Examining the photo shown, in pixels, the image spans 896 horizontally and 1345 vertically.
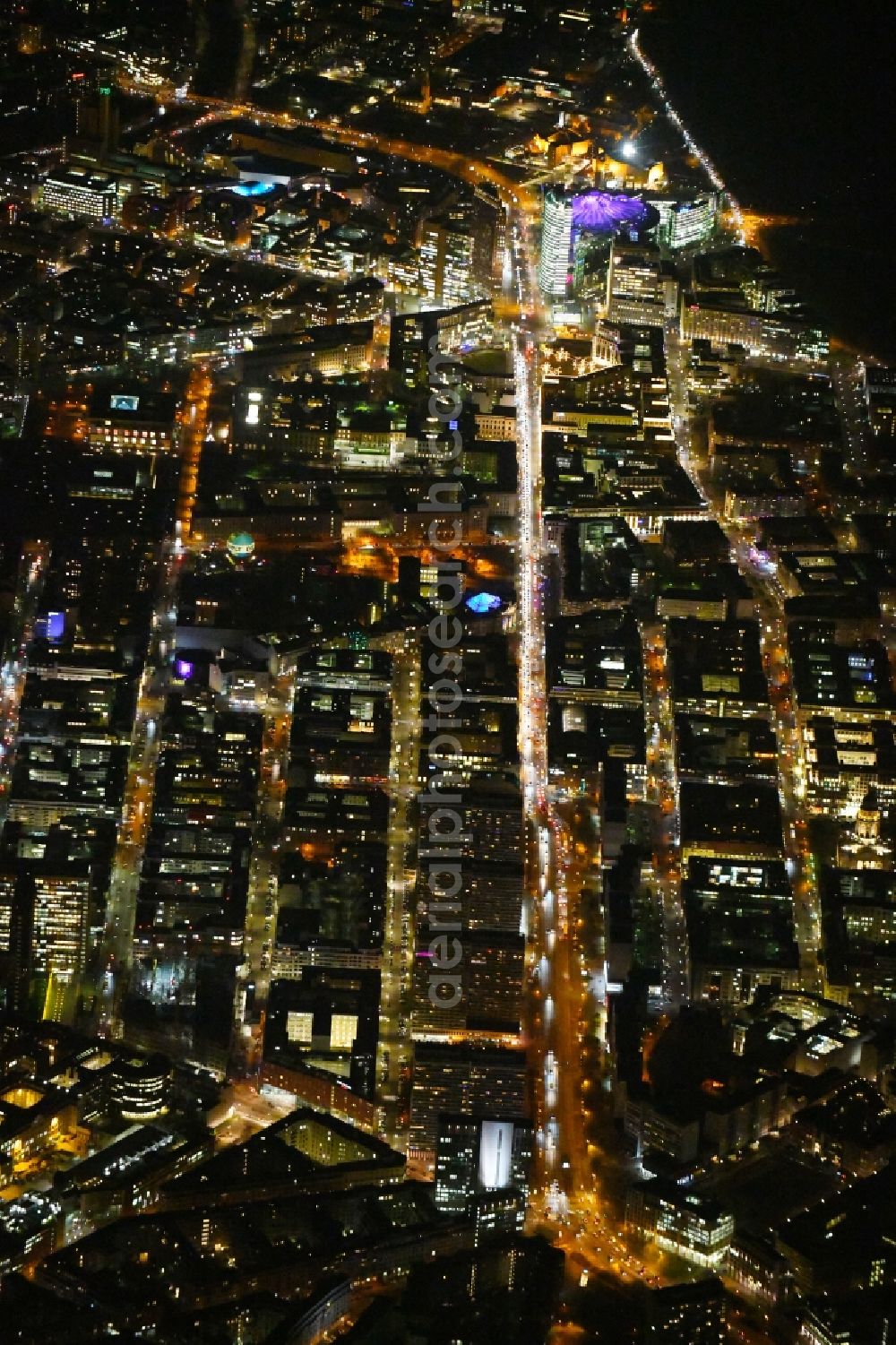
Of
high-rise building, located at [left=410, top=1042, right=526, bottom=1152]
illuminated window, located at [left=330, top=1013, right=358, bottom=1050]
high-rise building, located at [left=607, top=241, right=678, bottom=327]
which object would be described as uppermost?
high-rise building, located at [left=607, top=241, right=678, bottom=327]

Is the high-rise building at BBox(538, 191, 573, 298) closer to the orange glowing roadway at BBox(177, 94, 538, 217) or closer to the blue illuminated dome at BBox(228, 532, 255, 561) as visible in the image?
the orange glowing roadway at BBox(177, 94, 538, 217)

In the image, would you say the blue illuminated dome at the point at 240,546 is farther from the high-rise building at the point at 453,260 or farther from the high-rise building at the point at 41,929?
the high-rise building at the point at 453,260

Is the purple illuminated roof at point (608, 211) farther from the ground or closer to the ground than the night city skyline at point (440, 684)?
farther from the ground

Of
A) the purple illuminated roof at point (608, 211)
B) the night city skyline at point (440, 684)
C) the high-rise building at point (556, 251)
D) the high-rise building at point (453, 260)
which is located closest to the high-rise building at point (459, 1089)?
the night city skyline at point (440, 684)

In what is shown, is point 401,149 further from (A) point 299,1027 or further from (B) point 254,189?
(A) point 299,1027

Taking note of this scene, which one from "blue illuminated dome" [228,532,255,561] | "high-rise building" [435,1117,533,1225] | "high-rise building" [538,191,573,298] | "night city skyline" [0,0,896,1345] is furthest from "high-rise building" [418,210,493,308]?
"high-rise building" [435,1117,533,1225]
